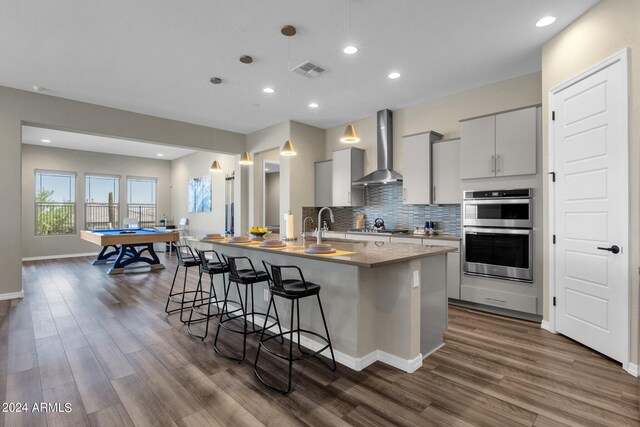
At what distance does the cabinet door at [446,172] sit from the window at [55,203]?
31.6 ft

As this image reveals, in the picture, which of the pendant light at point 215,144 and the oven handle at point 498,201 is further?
the pendant light at point 215,144

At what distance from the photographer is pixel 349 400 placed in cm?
207

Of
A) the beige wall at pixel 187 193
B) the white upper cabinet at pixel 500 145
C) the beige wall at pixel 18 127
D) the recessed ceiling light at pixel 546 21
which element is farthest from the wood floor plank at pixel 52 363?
the beige wall at pixel 187 193

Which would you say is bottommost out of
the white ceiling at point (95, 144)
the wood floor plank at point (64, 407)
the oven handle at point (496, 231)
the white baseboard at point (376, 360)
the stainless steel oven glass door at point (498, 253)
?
the wood floor plank at point (64, 407)

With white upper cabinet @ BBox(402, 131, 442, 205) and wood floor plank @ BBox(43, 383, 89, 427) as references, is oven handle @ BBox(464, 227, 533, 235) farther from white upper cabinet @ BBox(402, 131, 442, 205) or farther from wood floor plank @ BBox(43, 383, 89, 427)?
wood floor plank @ BBox(43, 383, 89, 427)

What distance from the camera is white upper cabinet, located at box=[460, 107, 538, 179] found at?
11.7ft

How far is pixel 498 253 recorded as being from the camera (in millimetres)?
3801

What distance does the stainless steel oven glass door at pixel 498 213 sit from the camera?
3.60m

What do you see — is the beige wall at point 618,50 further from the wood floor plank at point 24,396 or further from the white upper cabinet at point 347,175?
the wood floor plank at point 24,396

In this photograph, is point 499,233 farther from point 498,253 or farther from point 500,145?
point 500,145

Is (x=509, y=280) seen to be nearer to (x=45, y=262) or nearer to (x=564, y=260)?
(x=564, y=260)

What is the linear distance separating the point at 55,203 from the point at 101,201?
1.06 metres

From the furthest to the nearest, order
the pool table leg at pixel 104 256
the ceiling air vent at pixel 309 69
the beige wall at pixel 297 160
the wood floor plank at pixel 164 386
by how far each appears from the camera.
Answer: the pool table leg at pixel 104 256
the beige wall at pixel 297 160
the ceiling air vent at pixel 309 69
the wood floor plank at pixel 164 386

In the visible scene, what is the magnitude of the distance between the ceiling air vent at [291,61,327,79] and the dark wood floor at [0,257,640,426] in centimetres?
313
